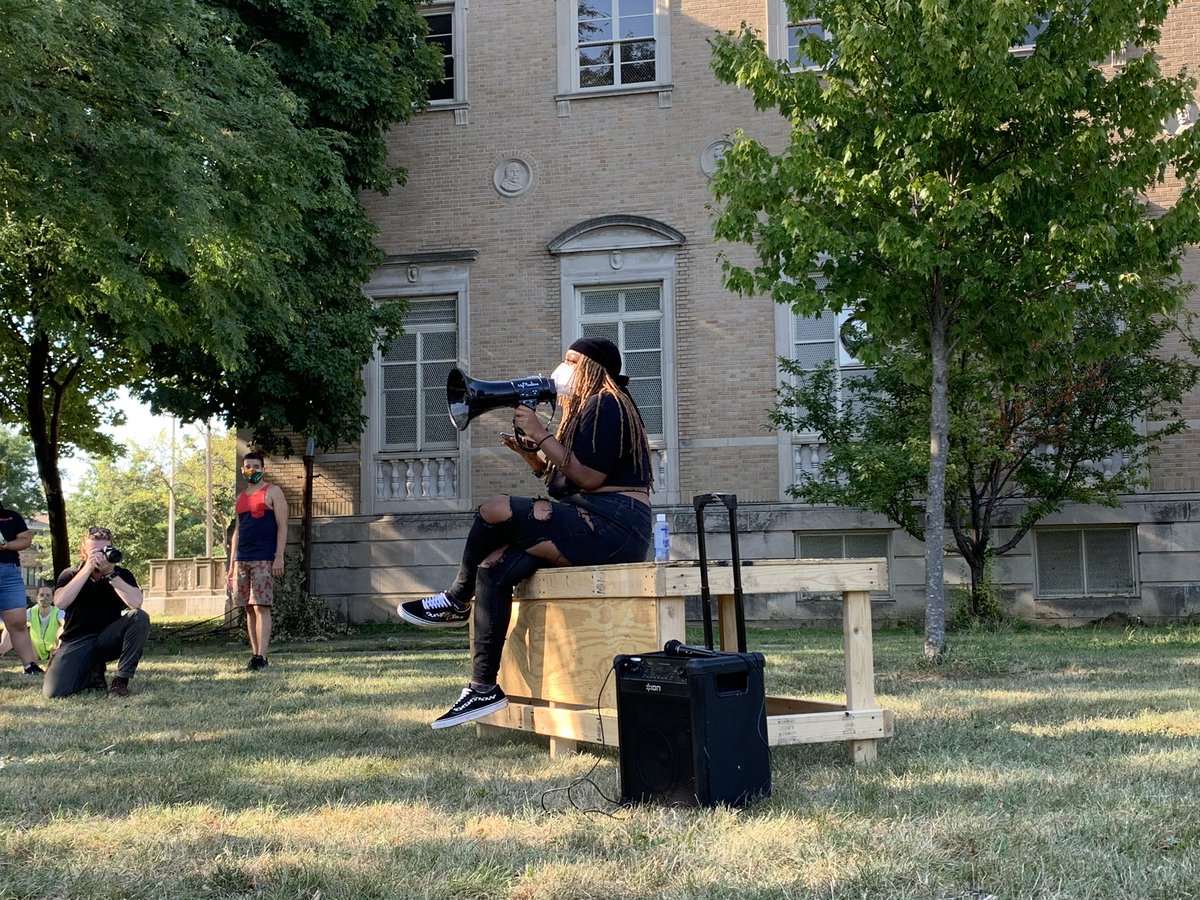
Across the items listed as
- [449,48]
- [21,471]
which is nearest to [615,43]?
[449,48]

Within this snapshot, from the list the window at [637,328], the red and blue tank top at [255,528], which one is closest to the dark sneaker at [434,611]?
the red and blue tank top at [255,528]

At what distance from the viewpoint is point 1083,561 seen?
18.1 m

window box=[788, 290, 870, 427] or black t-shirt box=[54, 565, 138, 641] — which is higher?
window box=[788, 290, 870, 427]

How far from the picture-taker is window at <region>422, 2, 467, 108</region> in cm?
2002

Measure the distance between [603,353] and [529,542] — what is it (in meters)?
0.98

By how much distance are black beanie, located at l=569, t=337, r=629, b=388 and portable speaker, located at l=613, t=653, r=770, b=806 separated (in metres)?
1.76

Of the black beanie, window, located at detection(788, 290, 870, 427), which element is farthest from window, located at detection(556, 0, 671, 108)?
the black beanie

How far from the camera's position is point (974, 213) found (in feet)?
32.3

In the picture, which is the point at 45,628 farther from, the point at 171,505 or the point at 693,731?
the point at 171,505

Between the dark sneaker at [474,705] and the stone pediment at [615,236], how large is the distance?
44.8ft

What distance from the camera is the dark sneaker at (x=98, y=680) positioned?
9353 mm

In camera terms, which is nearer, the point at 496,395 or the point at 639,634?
the point at 639,634

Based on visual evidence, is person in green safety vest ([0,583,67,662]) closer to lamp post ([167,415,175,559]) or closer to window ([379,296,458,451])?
window ([379,296,458,451])

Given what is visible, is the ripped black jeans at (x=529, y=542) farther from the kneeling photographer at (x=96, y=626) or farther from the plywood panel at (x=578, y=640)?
the kneeling photographer at (x=96, y=626)
